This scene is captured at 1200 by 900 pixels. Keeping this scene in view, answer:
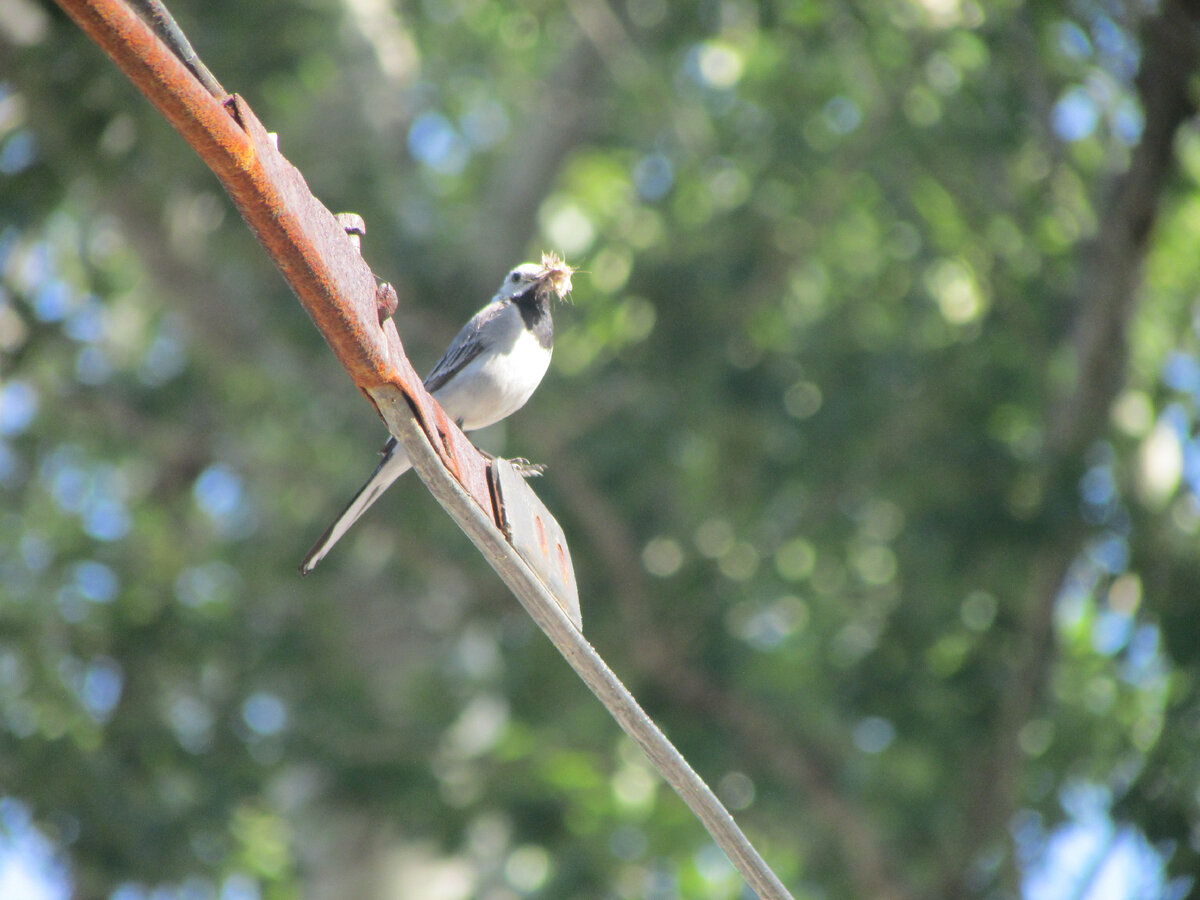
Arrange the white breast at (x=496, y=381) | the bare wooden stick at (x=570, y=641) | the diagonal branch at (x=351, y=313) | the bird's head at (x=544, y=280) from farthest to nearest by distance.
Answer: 1. the white breast at (x=496, y=381)
2. the bird's head at (x=544, y=280)
3. the bare wooden stick at (x=570, y=641)
4. the diagonal branch at (x=351, y=313)

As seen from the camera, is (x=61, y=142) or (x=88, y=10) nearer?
(x=88, y=10)

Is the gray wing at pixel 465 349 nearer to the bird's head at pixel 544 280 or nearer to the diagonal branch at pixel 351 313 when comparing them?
the bird's head at pixel 544 280

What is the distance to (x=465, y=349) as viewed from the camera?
439cm

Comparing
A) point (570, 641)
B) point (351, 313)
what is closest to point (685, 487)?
point (570, 641)

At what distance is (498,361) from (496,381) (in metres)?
0.09

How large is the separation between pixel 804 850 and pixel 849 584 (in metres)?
2.20

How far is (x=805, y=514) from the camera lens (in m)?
8.38

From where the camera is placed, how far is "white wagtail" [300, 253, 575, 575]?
3.66 m

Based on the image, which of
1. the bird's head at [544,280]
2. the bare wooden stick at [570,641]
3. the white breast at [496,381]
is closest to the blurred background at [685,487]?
the bird's head at [544,280]

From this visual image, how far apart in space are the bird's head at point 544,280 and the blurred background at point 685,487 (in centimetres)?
266

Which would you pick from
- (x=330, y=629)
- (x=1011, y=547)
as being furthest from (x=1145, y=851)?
(x=330, y=629)

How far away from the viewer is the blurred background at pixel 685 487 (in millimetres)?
6773

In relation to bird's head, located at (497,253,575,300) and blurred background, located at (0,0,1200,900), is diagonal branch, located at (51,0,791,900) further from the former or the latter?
blurred background, located at (0,0,1200,900)

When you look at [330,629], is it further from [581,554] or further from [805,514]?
[805,514]
